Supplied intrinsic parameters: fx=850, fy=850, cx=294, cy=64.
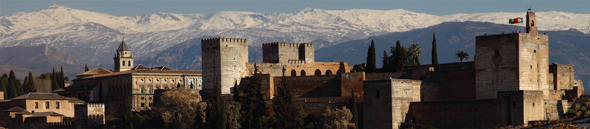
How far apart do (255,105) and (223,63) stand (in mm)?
8772

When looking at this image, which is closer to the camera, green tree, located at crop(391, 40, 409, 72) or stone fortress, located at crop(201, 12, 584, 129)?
stone fortress, located at crop(201, 12, 584, 129)

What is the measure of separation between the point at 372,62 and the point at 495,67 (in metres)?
20.9

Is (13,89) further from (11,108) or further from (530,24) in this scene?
(530,24)

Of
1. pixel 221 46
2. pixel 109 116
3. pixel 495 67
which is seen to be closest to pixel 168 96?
pixel 221 46

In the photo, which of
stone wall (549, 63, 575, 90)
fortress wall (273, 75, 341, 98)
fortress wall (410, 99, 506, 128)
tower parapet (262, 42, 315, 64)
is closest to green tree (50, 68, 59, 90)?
tower parapet (262, 42, 315, 64)

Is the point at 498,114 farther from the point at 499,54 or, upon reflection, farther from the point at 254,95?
the point at 254,95

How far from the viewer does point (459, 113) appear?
69938 millimetres

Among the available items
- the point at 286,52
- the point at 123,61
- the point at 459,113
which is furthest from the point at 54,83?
the point at 459,113

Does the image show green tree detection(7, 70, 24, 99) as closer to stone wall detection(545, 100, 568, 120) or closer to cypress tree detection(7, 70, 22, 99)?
cypress tree detection(7, 70, 22, 99)

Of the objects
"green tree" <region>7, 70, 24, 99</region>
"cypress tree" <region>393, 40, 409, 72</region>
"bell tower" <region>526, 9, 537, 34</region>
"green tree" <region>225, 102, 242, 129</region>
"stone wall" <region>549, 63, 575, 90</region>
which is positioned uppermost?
"bell tower" <region>526, 9, 537, 34</region>

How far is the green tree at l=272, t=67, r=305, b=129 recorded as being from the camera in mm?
76625

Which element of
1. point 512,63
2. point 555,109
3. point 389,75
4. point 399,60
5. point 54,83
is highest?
point 399,60

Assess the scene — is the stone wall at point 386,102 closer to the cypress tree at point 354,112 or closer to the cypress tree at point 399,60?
the cypress tree at point 354,112

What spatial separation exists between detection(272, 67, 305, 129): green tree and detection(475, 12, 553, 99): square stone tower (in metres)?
16.1
